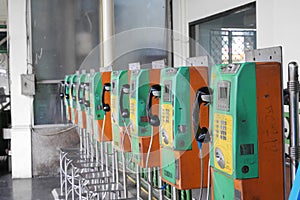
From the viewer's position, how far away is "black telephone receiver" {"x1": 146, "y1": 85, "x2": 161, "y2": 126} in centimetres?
244

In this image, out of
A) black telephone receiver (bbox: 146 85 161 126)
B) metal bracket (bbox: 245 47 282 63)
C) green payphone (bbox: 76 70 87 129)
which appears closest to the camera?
metal bracket (bbox: 245 47 282 63)

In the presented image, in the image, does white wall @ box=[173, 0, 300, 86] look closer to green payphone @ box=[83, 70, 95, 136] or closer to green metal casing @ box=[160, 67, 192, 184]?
green metal casing @ box=[160, 67, 192, 184]

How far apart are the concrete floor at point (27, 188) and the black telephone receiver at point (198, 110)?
3235 mm

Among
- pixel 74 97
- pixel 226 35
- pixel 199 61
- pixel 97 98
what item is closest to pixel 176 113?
pixel 199 61

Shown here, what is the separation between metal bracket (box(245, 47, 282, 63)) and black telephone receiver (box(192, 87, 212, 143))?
0.22 metres

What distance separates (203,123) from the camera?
2.20 m

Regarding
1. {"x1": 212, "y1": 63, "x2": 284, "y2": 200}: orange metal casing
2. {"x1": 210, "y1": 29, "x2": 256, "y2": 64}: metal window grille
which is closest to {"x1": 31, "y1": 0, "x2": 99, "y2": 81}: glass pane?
{"x1": 210, "y1": 29, "x2": 256, "y2": 64}: metal window grille

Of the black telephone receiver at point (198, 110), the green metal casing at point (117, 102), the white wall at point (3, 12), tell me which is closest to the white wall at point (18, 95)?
the white wall at point (3, 12)

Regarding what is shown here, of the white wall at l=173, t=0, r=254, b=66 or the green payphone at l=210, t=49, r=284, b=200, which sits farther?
the white wall at l=173, t=0, r=254, b=66

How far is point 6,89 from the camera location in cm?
825

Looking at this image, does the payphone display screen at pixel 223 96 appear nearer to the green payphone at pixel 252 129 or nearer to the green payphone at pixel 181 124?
the green payphone at pixel 252 129

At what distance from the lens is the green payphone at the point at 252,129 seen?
1655 mm

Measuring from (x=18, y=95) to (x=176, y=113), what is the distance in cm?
417

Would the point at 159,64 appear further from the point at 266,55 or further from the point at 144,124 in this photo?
the point at 266,55
